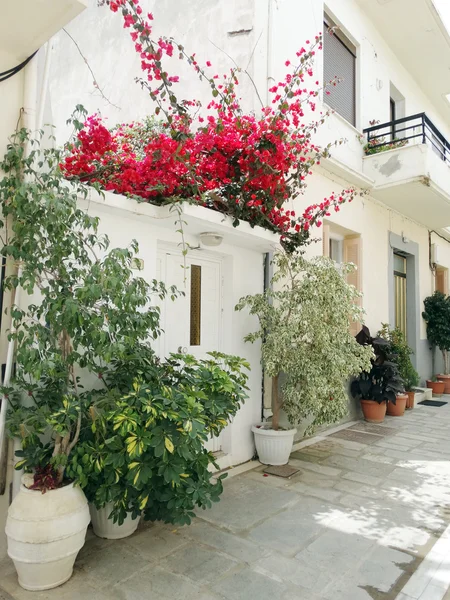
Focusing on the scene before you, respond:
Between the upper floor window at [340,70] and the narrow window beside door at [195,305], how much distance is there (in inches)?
171

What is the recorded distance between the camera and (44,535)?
8.64ft

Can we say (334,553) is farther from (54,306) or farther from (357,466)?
(54,306)

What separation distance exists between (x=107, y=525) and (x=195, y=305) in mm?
2418

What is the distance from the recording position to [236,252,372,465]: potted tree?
4863 mm

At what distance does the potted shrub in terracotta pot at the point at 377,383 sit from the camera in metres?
7.34

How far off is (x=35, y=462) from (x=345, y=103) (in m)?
7.62

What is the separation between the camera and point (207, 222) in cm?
438

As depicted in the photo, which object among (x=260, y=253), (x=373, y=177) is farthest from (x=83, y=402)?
(x=373, y=177)

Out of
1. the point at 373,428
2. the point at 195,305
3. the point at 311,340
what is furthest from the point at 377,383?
the point at 195,305

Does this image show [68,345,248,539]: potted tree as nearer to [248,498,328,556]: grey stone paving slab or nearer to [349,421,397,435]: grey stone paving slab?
[248,498,328,556]: grey stone paving slab

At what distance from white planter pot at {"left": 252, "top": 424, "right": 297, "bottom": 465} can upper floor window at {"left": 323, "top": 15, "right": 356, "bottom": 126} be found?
550cm

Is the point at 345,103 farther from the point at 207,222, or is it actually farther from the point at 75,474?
the point at 75,474

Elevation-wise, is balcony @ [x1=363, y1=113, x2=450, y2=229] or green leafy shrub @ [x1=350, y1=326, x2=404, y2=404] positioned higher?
balcony @ [x1=363, y1=113, x2=450, y2=229]

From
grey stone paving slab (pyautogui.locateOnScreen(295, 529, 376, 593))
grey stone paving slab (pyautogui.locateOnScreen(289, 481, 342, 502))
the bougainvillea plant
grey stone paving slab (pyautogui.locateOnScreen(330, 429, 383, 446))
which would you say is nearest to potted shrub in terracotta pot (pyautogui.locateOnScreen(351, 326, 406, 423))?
grey stone paving slab (pyautogui.locateOnScreen(330, 429, 383, 446))
